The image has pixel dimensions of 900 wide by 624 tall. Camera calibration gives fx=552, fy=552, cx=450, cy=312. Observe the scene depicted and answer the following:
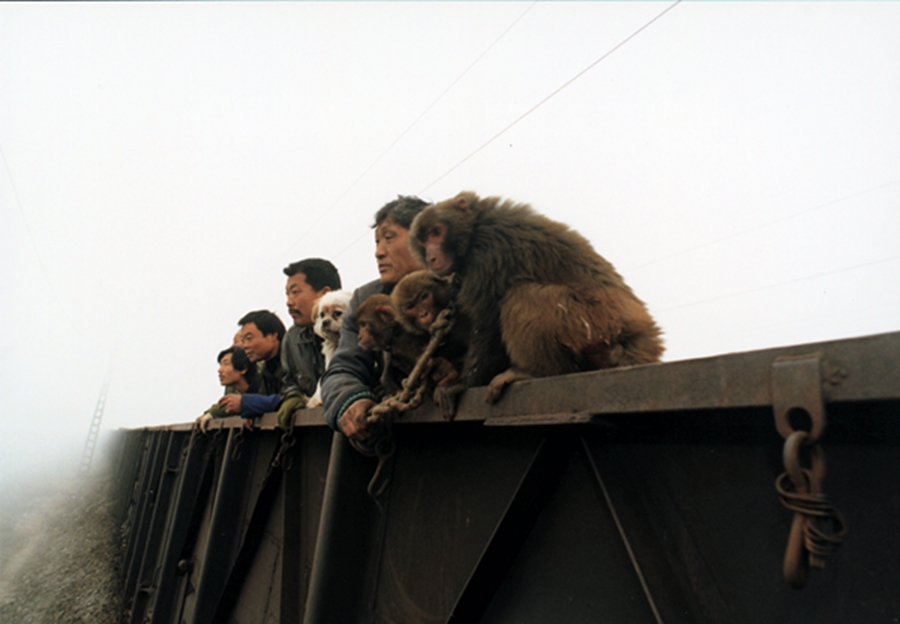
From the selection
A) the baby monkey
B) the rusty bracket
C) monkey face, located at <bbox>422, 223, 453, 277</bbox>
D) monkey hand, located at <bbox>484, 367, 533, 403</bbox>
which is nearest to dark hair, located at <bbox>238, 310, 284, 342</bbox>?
the baby monkey

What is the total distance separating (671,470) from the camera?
1.09 metres

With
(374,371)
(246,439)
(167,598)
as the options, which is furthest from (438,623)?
(167,598)

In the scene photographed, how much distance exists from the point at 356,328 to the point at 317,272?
1.74 metres

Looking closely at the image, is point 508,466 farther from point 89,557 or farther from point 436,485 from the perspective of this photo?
point 89,557

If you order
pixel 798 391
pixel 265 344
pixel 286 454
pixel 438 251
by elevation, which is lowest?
pixel 798 391

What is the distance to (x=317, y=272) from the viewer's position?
13.4 ft

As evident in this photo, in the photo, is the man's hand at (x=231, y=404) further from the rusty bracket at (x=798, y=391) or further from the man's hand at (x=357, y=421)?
the rusty bracket at (x=798, y=391)

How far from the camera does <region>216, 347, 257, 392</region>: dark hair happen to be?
203 inches

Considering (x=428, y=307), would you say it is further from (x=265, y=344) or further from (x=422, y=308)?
(x=265, y=344)

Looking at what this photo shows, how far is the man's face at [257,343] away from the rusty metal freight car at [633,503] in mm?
2534

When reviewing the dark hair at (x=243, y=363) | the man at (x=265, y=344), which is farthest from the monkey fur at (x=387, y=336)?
the dark hair at (x=243, y=363)

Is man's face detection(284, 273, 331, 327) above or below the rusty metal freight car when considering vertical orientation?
above

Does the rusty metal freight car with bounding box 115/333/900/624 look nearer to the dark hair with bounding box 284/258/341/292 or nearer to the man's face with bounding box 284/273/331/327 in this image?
the man's face with bounding box 284/273/331/327

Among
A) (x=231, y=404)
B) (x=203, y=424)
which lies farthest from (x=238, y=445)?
(x=203, y=424)
